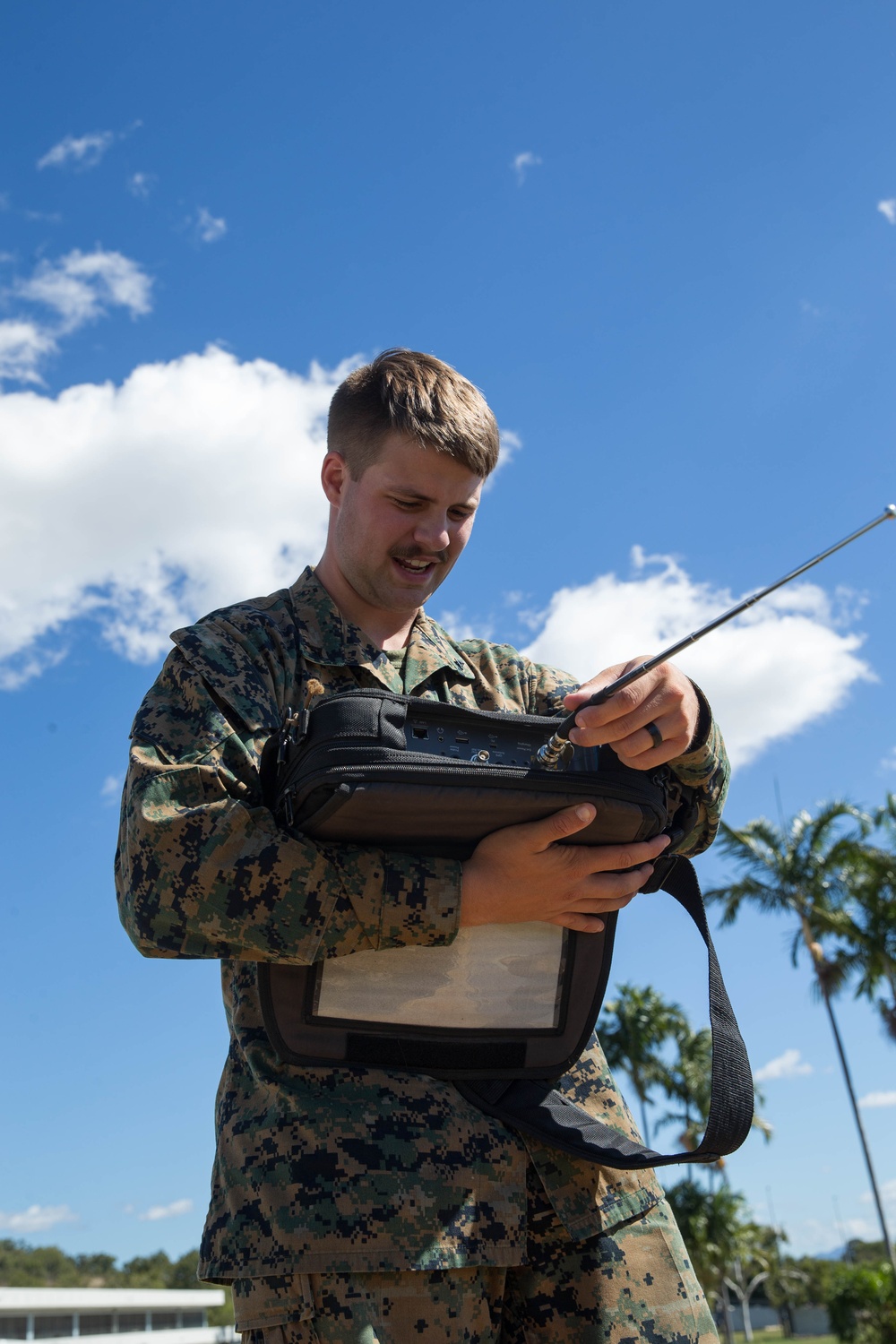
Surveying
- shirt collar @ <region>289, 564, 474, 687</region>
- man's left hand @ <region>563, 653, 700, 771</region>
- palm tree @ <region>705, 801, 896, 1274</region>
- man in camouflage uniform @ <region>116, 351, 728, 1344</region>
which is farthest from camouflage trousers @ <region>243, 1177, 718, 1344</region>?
palm tree @ <region>705, 801, 896, 1274</region>

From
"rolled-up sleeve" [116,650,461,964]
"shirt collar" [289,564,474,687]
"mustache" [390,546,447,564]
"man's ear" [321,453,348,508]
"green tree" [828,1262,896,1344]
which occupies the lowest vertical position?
"green tree" [828,1262,896,1344]

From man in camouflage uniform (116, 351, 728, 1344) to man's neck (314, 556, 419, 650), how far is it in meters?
0.27

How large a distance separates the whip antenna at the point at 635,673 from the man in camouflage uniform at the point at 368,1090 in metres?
0.03

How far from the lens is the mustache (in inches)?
114

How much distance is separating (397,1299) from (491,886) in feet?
2.54

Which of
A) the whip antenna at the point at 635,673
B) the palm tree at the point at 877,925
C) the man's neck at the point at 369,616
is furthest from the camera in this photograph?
the palm tree at the point at 877,925

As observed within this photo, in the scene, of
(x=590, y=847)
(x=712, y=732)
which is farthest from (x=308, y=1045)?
(x=712, y=732)

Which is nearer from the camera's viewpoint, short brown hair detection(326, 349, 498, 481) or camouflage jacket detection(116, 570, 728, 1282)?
camouflage jacket detection(116, 570, 728, 1282)

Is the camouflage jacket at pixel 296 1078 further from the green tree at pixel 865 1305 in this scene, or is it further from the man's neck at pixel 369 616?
the green tree at pixel 865 1305

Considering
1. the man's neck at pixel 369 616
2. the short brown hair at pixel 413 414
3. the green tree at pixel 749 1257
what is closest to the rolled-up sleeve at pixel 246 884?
the man's neck at pixel 369 616

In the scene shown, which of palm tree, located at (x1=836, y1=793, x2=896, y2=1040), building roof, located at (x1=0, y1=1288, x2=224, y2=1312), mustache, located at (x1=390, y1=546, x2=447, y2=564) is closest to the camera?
mustache, located at (x1=390, y1=546, x2=447, y2=564)

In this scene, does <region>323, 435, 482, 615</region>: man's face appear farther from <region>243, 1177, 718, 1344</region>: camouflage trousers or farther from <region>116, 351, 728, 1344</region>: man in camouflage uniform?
<region>243, 1177, 718, 1344</region>: camouflage trousers

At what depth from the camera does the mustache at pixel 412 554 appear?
2885mm

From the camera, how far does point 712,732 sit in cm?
258
